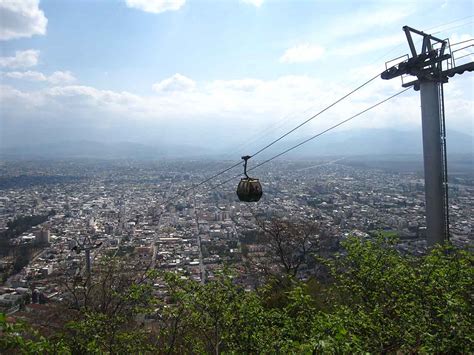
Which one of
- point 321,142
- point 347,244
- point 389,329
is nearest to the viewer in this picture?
point 389,329

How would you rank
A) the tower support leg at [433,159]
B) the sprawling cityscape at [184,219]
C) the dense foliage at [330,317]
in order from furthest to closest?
the sprawling cityscape at [184,219], the tower support leg at [433,159], the dense foliage at [330,317]

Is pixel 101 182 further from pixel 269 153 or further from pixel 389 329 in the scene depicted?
pixel 389 329

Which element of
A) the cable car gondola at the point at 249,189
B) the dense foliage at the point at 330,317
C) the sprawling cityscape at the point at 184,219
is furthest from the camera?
the sprawling cityscape at the point at 184,219

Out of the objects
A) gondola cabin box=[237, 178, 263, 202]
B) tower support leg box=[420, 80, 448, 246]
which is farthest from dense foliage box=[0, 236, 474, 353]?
gondola cabin box=[237, 178, 263, 202]

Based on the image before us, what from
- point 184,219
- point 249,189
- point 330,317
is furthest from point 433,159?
point 184,219

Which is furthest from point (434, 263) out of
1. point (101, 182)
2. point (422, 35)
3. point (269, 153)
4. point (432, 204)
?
point (269, 153)

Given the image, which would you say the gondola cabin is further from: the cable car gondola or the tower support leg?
the tower support leg

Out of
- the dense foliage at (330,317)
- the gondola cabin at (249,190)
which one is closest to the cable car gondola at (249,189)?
the gondola cabin at (249,190)

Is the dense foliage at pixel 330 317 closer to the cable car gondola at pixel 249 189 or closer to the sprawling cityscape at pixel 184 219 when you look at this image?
the sprawling cityscape at pixel 184 219

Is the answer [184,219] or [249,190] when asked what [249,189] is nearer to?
[249,190]
